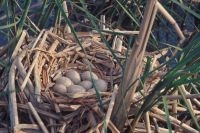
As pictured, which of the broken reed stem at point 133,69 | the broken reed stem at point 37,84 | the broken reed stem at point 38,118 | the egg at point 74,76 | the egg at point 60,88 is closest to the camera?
the broken reed stem at point 133,69

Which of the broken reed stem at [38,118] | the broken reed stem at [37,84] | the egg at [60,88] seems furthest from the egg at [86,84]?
the broken reed stem at [38,118]

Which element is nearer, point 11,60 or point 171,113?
point 171,113

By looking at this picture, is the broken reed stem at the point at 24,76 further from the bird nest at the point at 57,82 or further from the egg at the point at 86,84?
the egg at the point at 86,84

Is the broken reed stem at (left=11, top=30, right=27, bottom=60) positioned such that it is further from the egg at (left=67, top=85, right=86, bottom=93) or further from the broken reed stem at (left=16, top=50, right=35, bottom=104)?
the egg at (left=67, top=85, right=86, bottom=93)

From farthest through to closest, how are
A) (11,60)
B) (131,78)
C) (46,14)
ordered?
(46,14) < (11,60) < (131,78)

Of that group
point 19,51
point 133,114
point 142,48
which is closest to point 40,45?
point 19,51

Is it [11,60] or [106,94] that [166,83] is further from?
[11,60]

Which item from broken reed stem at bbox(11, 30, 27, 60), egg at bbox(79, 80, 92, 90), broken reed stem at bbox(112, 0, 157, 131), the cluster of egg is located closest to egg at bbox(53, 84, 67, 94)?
the cluster of egg

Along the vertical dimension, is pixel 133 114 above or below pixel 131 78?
below
